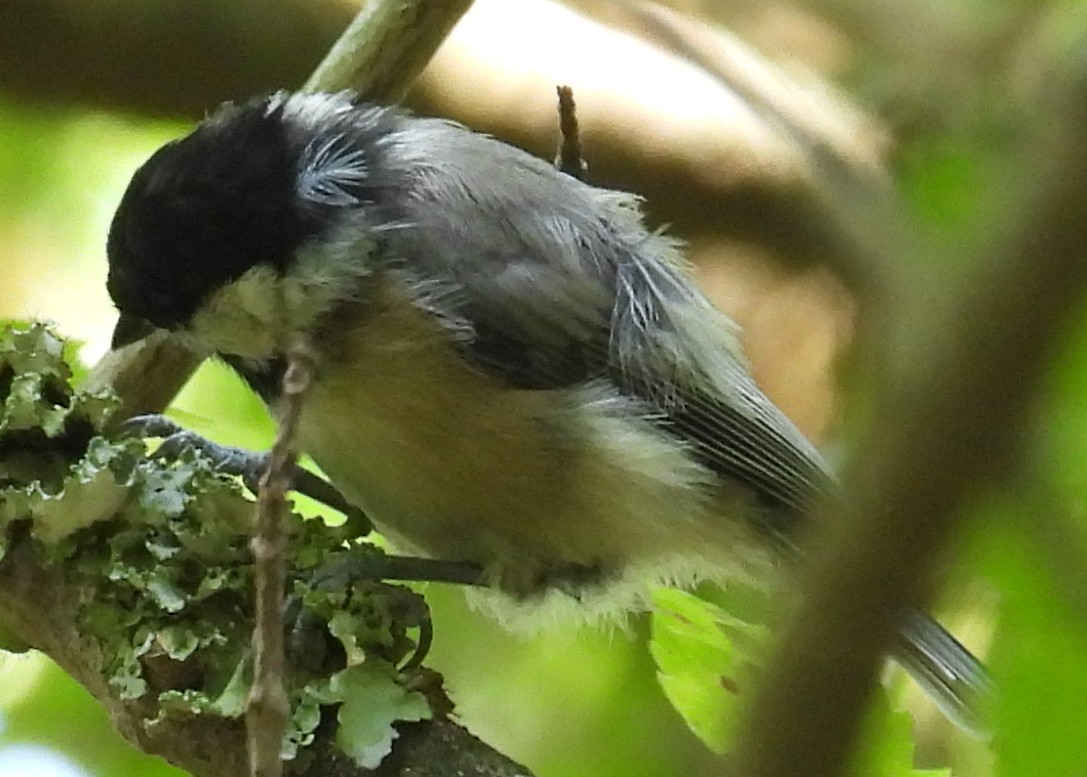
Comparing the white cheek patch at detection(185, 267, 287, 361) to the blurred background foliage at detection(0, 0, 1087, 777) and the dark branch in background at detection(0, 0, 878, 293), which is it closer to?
the blurred background foliage at detection(0, 0, 1087, 777)

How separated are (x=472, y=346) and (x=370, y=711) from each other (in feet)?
0.92

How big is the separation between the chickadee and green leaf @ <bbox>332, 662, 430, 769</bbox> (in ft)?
0.64

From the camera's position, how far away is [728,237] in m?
1.54

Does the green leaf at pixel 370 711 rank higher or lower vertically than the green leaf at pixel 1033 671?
lower

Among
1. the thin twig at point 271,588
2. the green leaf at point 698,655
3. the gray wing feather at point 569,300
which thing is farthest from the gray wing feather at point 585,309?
the thin twig at point 271,588

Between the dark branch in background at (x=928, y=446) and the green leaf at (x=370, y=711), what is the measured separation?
48cm

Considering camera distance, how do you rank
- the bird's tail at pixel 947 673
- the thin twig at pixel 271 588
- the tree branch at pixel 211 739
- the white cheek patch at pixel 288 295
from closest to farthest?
the thin twig at pixel 271 588 < the tree branch at pixel 211 739 < the white cheek patch at pixel 288 295 < the bird's tail at pixel 947 673

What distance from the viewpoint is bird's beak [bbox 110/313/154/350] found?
92 cm

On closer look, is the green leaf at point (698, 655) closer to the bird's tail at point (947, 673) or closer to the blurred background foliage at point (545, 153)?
the blurred background foliage at point (545, 153)

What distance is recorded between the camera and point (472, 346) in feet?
2.96

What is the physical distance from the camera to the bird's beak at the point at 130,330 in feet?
3.02

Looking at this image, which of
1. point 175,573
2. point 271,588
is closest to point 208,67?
point 175,573

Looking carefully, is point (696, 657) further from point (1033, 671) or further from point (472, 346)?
point (1033, 671)

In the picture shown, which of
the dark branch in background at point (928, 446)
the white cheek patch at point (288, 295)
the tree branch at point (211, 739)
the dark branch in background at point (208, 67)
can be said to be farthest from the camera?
the dark branch in background at point (208, 67)
